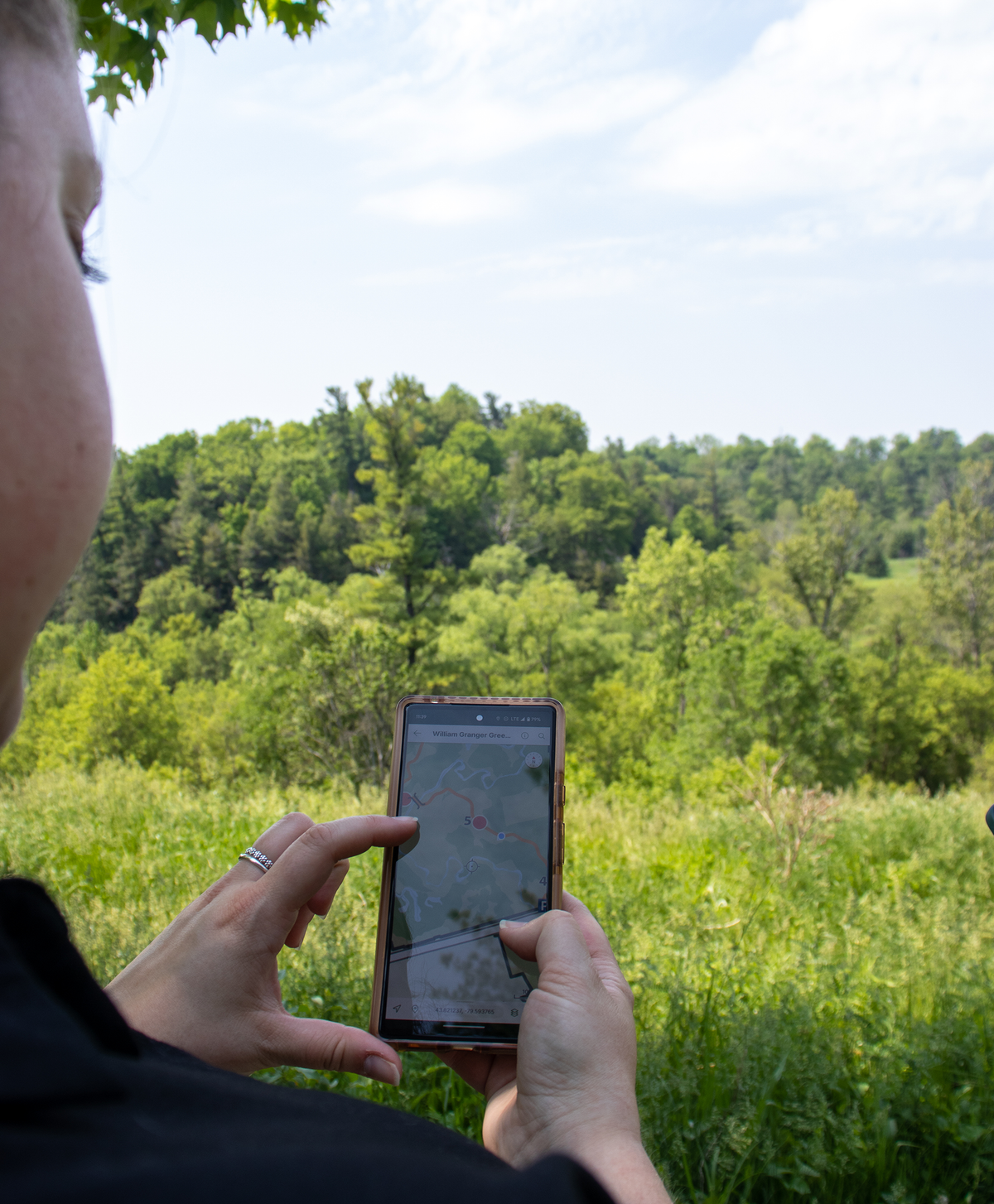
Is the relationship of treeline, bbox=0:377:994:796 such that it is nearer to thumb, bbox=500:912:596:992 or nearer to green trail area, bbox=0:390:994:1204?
green trail area, bbox=0:390:994:1204

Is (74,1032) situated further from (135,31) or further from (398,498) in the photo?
(398,498)

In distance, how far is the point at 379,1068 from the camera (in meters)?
1.58

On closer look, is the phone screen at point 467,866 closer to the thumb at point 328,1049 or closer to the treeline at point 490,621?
the thumb at point 328,1049

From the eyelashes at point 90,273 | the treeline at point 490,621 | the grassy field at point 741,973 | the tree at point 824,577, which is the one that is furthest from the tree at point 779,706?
the eyelashes at point 90,273

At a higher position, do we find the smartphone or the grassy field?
the smartphone


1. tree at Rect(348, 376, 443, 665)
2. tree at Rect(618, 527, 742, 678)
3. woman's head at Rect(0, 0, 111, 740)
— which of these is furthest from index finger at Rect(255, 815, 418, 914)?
tree at Rect(618, 527, 742, 678)

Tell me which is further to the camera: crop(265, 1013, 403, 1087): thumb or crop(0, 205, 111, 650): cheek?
crop(265, 1013, 403, 1087): thumb

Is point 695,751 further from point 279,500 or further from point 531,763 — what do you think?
point 279,500

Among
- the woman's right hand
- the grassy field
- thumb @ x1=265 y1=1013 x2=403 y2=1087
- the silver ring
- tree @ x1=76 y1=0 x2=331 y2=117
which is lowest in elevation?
the grassy field

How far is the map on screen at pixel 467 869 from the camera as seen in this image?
1.81 meters

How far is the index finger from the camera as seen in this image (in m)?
1.54

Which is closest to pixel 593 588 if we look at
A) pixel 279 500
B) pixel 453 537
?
pixel 453 537

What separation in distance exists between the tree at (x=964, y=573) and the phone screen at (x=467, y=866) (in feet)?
184

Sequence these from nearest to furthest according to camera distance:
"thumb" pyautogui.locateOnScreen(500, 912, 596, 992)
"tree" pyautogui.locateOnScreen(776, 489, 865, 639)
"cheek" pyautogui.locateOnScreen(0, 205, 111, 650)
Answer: "cheek" pyautogui.locateOnScreen(0, 205, 111, 650) → "thumb" pyautogui.locateOnScreen(500, 912, 596, 992) → "tree" pyautogui.locateOnScreen(776, 489, 865, 639)
